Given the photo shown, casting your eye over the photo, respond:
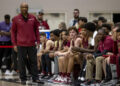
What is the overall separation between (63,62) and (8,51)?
4.80 meters

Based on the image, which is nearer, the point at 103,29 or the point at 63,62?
the point at 103,29

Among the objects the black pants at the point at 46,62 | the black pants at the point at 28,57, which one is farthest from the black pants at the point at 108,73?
the black pants at the point at 46,62

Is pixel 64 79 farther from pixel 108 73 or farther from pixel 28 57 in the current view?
pixel 108 73

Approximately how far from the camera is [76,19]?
16.1 m

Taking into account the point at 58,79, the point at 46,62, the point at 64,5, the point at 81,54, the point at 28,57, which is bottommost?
the point at 58,79

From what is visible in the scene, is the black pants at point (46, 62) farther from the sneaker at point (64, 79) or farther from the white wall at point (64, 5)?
the white wall at point (64, 5)

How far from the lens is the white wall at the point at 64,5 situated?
A: 76.7 feet

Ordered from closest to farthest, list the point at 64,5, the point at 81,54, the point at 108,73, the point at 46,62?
the point at 108,73 < the point at 81,54 < the point at 46,62 < the point at 64,5

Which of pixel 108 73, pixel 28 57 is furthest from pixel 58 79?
pixel 108 73

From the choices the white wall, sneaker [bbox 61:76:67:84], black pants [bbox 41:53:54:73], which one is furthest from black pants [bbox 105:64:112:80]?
the white wall

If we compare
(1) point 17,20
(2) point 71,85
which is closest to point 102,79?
(2) point 71,85

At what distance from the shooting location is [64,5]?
23.7 metres

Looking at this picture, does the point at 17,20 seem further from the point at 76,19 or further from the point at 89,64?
the point at 76,19

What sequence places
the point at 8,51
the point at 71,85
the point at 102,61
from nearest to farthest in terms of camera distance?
1. the point at 102,61
2. the point at 71,85
3. the point at 8,51
